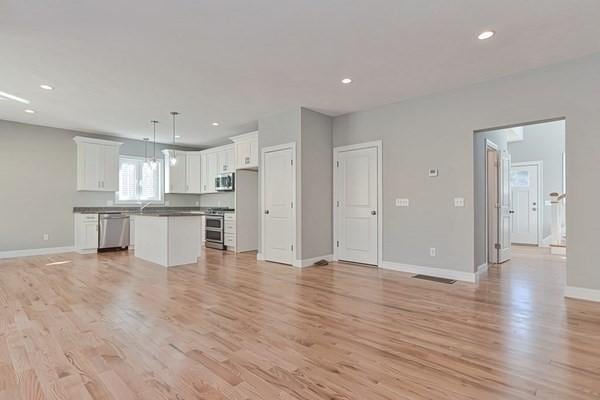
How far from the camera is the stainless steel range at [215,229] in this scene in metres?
7.32

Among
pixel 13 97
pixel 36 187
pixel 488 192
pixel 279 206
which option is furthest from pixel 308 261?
pixel 36 187

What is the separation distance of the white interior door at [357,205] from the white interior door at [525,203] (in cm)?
535

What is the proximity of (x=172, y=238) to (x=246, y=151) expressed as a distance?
93.7 inches

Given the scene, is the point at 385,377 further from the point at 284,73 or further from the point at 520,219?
the point at 520,219

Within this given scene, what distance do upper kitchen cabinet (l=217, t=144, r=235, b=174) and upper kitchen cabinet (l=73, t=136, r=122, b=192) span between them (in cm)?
236

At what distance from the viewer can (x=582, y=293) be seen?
11.7 ft

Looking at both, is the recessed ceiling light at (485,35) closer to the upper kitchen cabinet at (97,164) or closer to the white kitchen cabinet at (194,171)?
the white kitchen cabinet at (194,171)

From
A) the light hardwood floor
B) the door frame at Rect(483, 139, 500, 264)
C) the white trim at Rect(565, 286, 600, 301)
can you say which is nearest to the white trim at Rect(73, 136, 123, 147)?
the light hardwood floor

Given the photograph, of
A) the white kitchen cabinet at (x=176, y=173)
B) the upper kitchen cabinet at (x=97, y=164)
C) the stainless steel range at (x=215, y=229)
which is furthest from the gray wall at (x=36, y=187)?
the stainless steel range at (x=215, y=229)

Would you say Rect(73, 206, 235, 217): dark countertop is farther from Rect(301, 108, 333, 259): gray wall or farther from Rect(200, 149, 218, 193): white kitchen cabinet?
Rect(301, 108, 333, 259): gray wall

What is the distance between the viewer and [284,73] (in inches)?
→ 157

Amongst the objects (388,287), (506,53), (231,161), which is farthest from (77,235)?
(506,53)

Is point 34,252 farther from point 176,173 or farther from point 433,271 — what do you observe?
point 433,271

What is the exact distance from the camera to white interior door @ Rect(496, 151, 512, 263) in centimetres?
572
